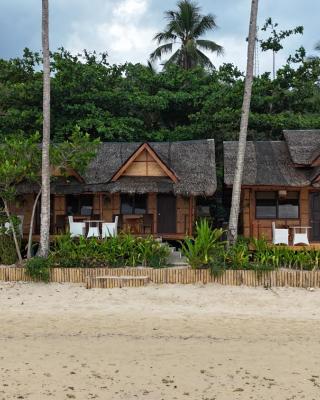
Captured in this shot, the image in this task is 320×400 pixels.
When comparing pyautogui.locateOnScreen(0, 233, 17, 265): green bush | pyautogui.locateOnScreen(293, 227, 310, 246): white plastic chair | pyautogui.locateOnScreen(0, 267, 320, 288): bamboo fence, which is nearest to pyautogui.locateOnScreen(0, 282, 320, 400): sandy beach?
pyautogui.locateOnScreen(0, 267, 320, 288): bamboo fence

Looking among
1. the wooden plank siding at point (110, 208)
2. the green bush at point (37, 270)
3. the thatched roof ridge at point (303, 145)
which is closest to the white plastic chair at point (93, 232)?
the wooden plank siding at point (110, 208)

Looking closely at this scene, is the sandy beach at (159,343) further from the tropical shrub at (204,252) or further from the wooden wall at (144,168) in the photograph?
the wooden wall at (144,168)

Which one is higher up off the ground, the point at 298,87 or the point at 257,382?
the point at 298,87

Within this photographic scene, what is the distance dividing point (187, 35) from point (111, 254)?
84.3 feet

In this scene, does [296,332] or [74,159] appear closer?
[296,332]

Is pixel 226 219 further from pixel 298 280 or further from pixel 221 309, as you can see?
pixel 221 309

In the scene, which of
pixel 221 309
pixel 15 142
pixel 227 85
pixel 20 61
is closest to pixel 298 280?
pixel 221 309

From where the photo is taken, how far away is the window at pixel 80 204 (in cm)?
1969

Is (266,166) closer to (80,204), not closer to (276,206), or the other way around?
(276,206)

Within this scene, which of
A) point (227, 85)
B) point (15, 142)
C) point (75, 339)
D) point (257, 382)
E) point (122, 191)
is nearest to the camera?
point (257, 382)

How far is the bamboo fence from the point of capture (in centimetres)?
1409

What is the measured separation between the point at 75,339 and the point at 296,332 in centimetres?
494

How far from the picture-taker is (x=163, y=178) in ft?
Result: 61.4

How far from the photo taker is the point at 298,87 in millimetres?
23641
